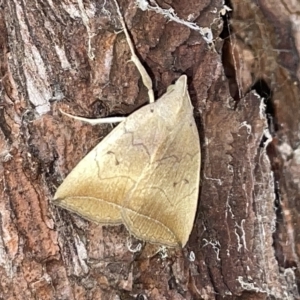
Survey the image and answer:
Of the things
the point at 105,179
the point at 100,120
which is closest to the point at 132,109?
the point at 100,120

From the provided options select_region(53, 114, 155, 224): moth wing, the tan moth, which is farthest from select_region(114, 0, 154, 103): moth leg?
select_region(53, 114, 155, 224): moth wing

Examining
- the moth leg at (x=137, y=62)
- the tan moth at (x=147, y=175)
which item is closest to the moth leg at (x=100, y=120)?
the tan moth at (x=147, y=175)

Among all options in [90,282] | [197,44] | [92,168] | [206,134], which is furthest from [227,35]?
[90,282]

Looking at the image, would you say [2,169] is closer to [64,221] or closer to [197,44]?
[64,221]

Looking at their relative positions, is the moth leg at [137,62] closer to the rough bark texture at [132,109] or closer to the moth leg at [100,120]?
the rough bark texture at [132,109]

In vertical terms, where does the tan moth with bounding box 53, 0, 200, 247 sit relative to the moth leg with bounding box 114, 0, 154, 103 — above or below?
below

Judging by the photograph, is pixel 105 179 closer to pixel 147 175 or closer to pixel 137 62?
pixel 147 175

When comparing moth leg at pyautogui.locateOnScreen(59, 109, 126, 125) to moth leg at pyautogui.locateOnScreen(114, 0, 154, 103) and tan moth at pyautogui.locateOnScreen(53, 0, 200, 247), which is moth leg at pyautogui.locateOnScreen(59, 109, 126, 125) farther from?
moth leg at pyautogui.locateOnScreen(114, 0, 154, 103)
